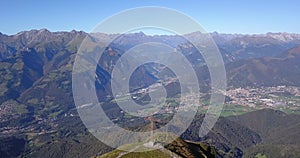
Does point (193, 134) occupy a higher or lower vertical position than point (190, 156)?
lower

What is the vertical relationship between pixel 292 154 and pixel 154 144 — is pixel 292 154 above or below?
below

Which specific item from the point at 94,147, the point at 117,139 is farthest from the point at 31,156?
the point at 117,139

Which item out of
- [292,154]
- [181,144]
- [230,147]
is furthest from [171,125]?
[181,144]

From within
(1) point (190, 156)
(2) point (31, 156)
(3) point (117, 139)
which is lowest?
(2) point (31, 156)

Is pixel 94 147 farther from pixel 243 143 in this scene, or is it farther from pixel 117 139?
pixel 243 143

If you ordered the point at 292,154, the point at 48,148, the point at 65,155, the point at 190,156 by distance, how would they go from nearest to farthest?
the point at 190,156, the point at 292,154, the point at 65,155, the point at 48,148

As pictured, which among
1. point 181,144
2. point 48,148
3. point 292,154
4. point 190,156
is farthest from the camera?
point 48,148

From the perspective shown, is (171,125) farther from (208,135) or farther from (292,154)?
(292,154)

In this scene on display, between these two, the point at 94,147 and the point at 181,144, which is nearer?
the point at 181,144

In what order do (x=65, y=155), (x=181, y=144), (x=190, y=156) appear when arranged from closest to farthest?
(x=190, y=156), (x=181, y=144), (x=65, y=155)
